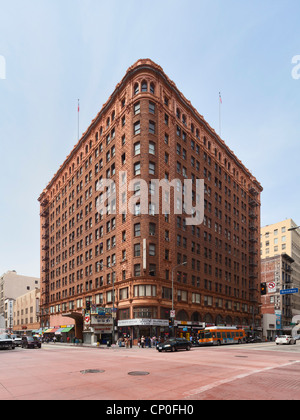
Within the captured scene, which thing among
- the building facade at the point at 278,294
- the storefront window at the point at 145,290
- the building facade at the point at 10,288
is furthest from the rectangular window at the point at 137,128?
the building facade at the point at 10,288

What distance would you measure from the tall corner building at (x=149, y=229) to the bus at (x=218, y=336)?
563 cm

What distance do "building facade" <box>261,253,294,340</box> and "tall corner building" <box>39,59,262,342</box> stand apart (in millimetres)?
22485

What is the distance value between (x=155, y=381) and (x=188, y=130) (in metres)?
60.1

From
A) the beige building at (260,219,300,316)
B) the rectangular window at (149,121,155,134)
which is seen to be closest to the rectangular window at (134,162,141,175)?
the rectangular window at (149,121,155,134)

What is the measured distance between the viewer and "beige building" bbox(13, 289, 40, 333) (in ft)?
375

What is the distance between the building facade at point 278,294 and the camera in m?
115

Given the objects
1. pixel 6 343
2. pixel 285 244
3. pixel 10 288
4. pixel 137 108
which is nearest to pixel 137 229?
→ pixel 137 108

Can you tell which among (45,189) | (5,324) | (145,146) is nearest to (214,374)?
(145,146)

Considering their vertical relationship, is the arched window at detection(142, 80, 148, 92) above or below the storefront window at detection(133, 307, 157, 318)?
above

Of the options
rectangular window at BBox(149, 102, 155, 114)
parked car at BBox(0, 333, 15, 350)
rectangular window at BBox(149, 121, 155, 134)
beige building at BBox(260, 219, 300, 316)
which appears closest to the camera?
parked car at BBox(0, 333, 15, 350)

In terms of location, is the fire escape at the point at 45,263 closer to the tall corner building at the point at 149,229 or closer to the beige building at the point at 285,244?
the tall corner building at the point at 149,229

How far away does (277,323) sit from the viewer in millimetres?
109750

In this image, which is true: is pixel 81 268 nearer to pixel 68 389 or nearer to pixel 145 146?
pixel 145 146

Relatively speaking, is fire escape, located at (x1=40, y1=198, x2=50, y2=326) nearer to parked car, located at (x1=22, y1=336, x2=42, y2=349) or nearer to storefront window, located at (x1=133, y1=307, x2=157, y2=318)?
storefront window, located at (x1=133, y1=307, x2=157, y2=318)
